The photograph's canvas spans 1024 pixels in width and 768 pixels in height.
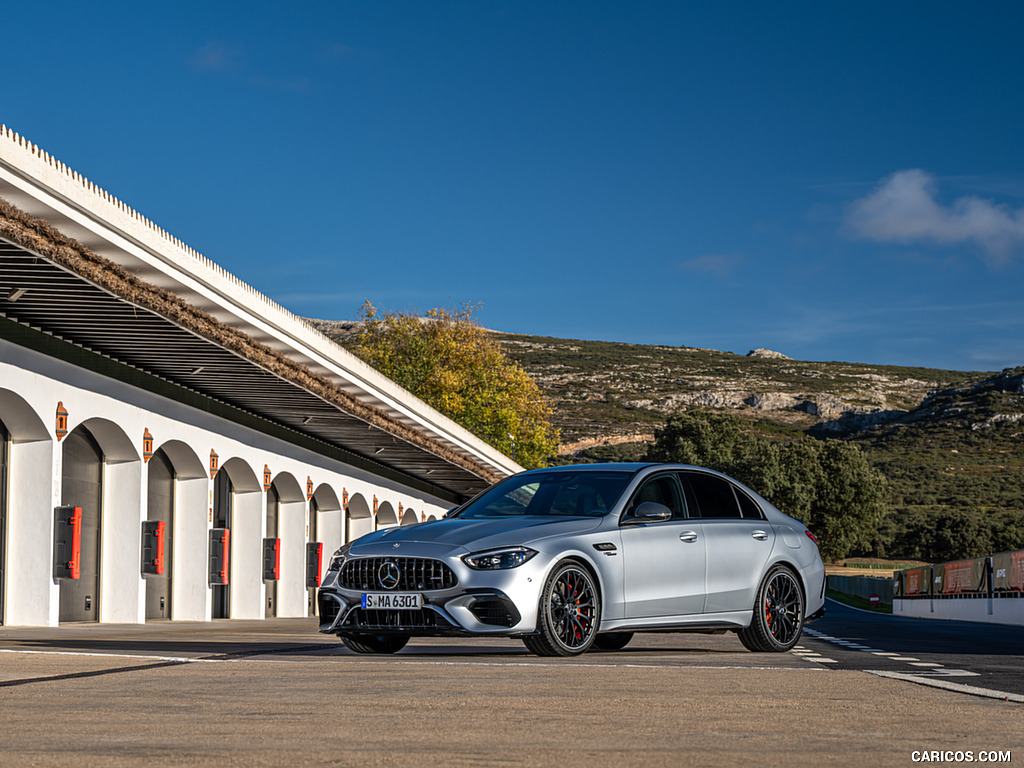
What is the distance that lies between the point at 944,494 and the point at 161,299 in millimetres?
106573

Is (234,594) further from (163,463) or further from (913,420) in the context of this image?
(913,420)

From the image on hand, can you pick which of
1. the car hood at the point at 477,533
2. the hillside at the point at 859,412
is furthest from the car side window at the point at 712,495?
the hillside at the point at 859,412

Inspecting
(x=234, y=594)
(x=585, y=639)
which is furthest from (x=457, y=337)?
(x=585, y=639)

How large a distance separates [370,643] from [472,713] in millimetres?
4962

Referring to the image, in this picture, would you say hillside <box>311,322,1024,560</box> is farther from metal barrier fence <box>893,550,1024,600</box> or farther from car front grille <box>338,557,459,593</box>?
car front grille <box>338,557,459,593</box>

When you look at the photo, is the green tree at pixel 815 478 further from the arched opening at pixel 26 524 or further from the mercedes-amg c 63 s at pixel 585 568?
the mercedes-amg c 63 s at pixel 585 568

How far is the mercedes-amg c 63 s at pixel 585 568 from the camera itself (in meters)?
10.4

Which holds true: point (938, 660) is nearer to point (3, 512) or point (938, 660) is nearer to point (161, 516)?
point (3, 512)

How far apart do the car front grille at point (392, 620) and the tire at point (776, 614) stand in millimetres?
3255

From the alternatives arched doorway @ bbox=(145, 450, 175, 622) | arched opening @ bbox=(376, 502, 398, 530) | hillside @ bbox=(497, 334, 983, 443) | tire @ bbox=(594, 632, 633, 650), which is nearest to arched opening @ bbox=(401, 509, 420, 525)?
arched opening @ bbox=(376, 502, 398, 530)

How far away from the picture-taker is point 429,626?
1040 cm

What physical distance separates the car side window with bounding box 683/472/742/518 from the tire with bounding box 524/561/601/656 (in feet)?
5.67

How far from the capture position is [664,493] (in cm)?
1210

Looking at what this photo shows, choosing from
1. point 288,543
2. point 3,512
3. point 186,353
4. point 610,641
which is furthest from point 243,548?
point 610,641
